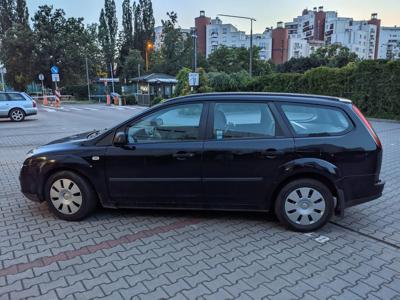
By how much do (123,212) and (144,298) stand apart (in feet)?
6.72

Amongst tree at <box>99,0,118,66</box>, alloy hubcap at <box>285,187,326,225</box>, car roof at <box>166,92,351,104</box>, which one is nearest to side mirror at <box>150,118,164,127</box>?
car roof at <box>166,92,351,104</box>

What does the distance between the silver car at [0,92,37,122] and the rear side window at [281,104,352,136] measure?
16808mm

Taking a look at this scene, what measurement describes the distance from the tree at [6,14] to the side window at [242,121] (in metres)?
58.8

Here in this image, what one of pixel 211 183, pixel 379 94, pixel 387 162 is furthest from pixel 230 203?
pixel 379 94

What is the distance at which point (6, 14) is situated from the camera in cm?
5275

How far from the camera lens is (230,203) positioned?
4254 mm

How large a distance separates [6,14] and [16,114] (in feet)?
146

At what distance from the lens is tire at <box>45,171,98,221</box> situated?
14.4ft

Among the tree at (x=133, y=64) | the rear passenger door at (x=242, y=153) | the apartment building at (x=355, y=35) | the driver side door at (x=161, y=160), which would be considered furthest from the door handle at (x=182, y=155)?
the apartment building at (x=355, y=35)

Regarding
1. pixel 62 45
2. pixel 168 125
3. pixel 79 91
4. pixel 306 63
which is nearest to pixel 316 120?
pixel 168 125

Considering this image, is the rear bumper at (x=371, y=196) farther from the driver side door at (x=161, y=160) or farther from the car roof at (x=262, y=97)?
the driver side door at (x=161, y=160)

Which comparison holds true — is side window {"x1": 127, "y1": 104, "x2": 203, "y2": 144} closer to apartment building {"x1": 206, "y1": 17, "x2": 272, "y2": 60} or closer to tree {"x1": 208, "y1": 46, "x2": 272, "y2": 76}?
tree {"x1": 208, "y1": 46, "x2": 272, "y2": 76}

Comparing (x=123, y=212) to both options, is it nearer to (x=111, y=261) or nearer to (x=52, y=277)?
(x=111, y=261)

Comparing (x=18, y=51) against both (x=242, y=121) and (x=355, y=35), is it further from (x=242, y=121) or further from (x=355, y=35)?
(x=355, y=35)
